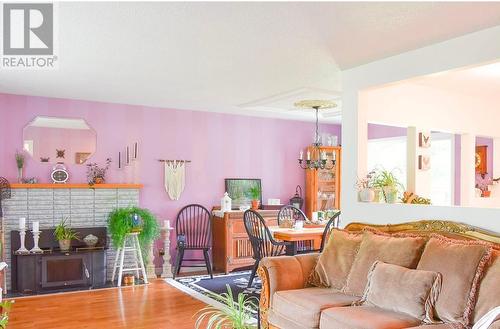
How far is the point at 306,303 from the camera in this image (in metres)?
3.23

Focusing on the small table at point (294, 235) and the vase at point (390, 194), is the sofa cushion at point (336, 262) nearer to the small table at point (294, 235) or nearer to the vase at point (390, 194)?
the vase at point (390, 194)

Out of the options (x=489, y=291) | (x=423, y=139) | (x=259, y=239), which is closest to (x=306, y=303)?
(x=489, y=291)

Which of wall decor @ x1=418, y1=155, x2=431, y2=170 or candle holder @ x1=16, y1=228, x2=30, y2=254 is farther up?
wall decor @ x1=418, y1=155, x2=431, y2=170

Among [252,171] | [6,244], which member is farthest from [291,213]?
[6,244]

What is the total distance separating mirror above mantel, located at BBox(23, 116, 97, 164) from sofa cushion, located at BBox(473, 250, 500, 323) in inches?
197

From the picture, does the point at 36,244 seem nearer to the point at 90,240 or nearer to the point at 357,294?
the point at 90,240

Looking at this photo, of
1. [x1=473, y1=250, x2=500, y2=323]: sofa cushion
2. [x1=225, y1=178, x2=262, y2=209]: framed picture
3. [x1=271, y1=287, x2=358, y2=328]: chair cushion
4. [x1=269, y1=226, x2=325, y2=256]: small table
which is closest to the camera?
[x1=473, y1=250, x2=500, y2=323]: sofa cushion

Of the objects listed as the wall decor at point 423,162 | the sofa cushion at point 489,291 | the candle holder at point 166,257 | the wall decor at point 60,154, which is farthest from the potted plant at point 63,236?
the sofa cushion at point 489,291

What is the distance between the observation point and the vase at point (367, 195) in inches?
162

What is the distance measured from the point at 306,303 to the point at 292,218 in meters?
3.42

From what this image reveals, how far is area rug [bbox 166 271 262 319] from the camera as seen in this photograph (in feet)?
17.2

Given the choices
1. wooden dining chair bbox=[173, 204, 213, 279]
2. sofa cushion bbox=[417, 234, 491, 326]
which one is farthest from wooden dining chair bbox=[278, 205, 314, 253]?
sofa cushion bbox=[417, 234, 491, 326]

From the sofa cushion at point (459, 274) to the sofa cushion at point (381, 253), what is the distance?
223 millimetres

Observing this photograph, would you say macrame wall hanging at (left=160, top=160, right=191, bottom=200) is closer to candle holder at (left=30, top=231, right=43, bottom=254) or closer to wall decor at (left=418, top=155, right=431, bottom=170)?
candle holder at (left=30, top=231, right=43, bottom=254)
